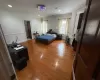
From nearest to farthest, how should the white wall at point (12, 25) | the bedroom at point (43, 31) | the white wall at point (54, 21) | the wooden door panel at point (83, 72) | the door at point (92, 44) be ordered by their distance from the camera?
the door at point (92, 44) → the wooden door panel at point (83, 72) → the bedroom at point (43, 31) → the white wall at point (12, 25) → the white wall at point (54, 21)

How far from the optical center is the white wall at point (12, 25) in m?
3.94

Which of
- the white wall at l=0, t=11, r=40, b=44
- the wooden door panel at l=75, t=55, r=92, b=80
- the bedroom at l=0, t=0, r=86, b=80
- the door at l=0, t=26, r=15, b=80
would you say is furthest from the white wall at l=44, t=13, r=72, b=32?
the door at l=0, t=26, r=15, b=80

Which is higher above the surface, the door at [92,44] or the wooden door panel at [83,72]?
the door at [92,44]

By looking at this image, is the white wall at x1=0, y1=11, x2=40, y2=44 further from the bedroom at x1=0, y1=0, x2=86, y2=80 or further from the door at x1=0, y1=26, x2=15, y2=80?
the door at x1=0, y1=26, x2=15, y2=80

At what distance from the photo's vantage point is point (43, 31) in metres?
7.89

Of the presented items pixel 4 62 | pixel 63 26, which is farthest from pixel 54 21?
pixel 4 62

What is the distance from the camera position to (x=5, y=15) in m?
3.94

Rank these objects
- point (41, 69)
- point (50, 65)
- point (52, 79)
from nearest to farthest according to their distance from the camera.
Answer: point (52, 79), point (41, 69), point (50, 65)

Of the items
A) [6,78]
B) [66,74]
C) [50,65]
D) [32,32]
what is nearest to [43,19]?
[32,32]

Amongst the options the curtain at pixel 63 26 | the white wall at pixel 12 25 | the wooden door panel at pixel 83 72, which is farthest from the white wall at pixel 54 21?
the wooden door panel at pixel 83 72

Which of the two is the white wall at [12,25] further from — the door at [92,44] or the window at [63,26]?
the door at [92,44]

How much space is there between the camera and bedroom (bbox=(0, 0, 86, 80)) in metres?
2.14

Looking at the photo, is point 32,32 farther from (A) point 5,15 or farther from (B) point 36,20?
(A) point 5,15

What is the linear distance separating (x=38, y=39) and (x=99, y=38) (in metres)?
5.04
